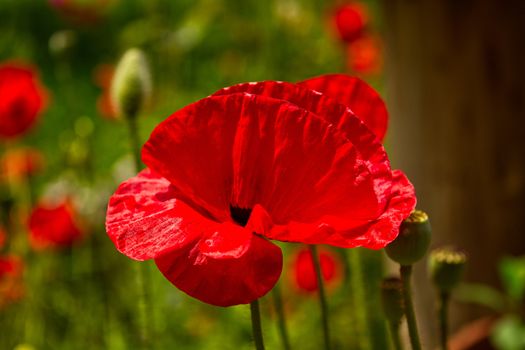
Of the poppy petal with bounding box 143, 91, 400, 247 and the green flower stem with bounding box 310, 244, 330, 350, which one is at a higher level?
the poppy petal with bounding box 143, 91, 400, 247

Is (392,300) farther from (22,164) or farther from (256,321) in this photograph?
(22,164)

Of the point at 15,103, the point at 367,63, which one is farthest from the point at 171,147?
the point at 367,63

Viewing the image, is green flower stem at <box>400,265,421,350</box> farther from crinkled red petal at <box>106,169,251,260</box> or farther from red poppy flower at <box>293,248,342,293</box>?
red poppy flower at <box>293,248,342,293</box>

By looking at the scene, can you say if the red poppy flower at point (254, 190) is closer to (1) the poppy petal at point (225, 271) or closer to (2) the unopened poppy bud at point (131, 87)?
(1) the poppy petal at point (225, 271)

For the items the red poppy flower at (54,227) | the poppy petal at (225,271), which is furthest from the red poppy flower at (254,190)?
the red poppy flower at (54,227)

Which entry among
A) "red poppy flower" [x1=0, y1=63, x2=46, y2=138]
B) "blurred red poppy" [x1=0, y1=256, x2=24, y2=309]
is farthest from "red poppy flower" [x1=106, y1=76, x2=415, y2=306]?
"red poppy flower" [x1=0, y1=63, x2=46, y2=138]

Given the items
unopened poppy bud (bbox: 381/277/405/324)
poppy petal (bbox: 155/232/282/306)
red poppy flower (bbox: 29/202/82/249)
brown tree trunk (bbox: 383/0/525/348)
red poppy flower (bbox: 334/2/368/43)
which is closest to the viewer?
poppy petal (bbox: 155/232/282/306)

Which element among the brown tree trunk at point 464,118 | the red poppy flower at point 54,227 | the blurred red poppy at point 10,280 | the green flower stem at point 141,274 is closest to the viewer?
the green flower stem at point 141,274
